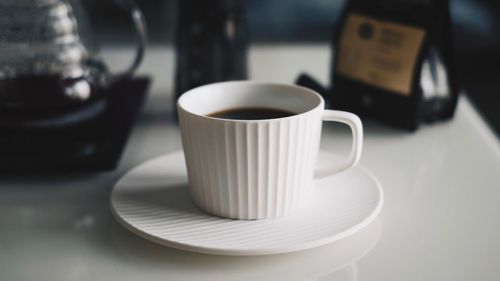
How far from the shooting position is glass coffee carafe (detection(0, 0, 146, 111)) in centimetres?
68

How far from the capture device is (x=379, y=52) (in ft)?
2.49

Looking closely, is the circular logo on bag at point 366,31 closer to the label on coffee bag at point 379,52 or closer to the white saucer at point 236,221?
the label on coffee bag at point 379,52

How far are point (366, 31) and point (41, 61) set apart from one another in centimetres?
40

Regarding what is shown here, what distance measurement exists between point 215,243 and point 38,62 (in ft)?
1.21

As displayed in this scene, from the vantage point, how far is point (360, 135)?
550 millimetres

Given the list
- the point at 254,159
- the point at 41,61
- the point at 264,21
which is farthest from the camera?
the point at 264,21

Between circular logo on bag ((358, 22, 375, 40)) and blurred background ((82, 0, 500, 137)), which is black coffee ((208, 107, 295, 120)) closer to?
circular logo on bag ((358, 22, 375, 40))

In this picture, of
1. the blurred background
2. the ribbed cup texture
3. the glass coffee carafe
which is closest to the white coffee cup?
the ribbed cup texture

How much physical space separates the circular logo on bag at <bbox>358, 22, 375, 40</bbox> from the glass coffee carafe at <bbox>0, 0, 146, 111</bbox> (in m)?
0.34

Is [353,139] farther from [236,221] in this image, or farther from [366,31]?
[366,31]

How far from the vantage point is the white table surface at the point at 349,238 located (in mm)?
490

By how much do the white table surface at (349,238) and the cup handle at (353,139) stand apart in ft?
0.20

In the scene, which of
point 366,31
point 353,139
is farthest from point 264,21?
point 353,139

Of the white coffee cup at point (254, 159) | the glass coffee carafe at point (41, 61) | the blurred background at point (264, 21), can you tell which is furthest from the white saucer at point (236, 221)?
the blurred background at point (264, 21)
